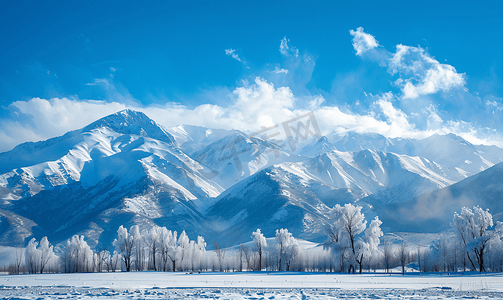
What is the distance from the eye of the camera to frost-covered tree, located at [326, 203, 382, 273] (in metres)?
81.3

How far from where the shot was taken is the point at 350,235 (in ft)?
274

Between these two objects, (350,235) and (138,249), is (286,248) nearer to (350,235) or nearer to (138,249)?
(350,235)

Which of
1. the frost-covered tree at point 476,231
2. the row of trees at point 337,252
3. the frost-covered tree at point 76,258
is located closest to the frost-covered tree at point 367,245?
the row of trees at point 337,252

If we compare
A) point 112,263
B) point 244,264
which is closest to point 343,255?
point 244,264

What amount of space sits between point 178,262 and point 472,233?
313 feet

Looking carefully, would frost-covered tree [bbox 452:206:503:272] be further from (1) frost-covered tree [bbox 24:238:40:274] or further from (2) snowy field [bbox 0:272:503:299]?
(1) frost-covered tree [bbox 24:238:40:274]

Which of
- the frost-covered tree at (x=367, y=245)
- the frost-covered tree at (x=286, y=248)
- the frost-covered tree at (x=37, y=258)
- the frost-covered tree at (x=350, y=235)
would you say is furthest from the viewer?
the frost-covered tree at (x=37, y=258)

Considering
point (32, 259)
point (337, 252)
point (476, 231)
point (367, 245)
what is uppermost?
point (476, 231)

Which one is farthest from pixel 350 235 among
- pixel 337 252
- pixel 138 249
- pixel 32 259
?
pixel 32 259

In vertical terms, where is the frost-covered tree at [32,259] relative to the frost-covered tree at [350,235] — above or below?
below

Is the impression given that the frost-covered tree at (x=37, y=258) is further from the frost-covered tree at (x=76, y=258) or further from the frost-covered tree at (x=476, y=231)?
the frost-covered tree at (x=476, y=231)

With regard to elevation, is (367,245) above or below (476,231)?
below

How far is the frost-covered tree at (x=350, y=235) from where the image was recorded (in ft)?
267

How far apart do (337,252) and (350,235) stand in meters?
5.03
